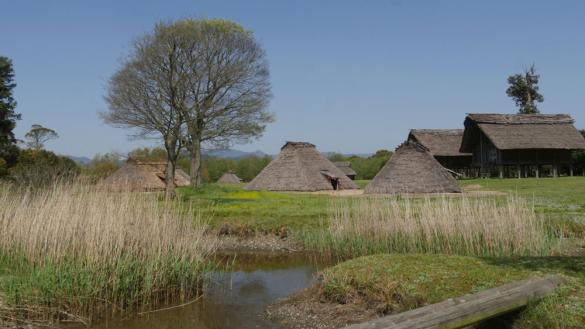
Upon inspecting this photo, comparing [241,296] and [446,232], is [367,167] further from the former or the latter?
[241,296]

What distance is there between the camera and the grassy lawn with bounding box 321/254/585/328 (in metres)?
4.79

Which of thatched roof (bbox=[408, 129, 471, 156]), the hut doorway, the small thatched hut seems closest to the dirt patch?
the hut doorway

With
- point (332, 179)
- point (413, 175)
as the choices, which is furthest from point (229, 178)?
point (413, 175)

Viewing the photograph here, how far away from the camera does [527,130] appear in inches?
1217

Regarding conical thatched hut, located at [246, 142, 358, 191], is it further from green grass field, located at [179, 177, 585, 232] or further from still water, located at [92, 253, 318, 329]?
still water, located at [92, 253, 318, 329]

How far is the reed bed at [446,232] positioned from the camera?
26.8ft

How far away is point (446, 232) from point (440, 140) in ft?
95.4

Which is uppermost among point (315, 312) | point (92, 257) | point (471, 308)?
point (92, 257)

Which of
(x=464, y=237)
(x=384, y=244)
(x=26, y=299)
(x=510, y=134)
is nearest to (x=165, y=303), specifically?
(x=26, y=299)

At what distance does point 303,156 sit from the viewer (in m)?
27.3

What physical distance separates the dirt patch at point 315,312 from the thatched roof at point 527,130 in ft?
84.5

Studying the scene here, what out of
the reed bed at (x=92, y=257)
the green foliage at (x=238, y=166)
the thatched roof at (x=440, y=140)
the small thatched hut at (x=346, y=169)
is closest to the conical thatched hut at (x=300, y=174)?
the thatched roof at (x=440, y=140)

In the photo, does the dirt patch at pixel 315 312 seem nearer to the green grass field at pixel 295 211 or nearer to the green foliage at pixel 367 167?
the green grass field at pixel 295 211

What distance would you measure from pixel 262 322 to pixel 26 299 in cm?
289
